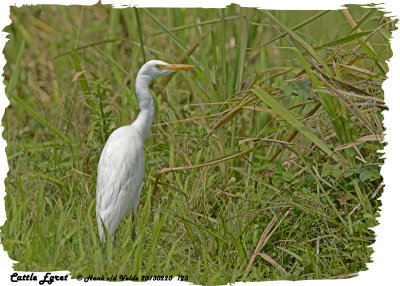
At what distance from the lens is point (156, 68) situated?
2.67m

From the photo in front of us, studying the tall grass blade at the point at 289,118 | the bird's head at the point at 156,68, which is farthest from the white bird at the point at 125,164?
the tall grass blade at the point at 289,118

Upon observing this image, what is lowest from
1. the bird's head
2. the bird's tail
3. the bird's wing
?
the bird's tail

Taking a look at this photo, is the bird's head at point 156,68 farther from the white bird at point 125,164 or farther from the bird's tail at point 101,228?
the bird's tail at point 101,228

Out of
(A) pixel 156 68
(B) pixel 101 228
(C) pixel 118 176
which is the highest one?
(A) pixel 156 68

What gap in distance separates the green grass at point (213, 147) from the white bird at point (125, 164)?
0.06 metres

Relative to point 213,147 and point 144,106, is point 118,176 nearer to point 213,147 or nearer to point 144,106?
point 144,106

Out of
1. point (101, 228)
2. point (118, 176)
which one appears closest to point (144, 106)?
point (118, 176)

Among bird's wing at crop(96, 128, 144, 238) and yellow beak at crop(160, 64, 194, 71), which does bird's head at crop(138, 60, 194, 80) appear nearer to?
yellow beak at crop(160, 64, 194, 71)

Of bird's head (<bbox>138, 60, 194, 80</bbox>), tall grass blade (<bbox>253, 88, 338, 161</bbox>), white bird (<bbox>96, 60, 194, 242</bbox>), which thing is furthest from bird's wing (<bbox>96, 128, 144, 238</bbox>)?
tall grass blade (<bbox>253, 88, 338, 161</bbox>)

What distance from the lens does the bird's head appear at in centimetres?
266

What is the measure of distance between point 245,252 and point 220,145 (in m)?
0.43

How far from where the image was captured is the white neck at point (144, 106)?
2666mm

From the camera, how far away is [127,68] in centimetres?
304

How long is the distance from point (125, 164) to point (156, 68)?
0.37 m
